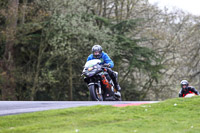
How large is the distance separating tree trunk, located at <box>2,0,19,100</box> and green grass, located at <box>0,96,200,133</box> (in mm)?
18458

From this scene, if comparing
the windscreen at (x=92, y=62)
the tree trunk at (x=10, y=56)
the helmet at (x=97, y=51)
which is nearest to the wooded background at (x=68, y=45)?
the tree trunk at (x=10, y=56)

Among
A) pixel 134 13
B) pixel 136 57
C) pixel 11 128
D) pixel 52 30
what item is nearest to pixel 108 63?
pixel 11 128

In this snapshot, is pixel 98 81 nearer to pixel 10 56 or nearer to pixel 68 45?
pixel 68 45

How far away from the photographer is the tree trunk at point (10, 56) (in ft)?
87.3

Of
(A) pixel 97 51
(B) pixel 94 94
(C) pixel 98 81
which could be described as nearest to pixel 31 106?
(B) pixel 94 94

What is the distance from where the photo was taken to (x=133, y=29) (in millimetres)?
31938

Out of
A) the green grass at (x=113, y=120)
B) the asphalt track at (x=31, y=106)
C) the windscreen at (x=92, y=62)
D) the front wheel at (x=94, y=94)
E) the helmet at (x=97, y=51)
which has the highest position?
the helmet at (x=97, y=51)

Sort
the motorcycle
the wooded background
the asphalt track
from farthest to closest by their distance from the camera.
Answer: the wooded background
the motorcycle
the asphalt track

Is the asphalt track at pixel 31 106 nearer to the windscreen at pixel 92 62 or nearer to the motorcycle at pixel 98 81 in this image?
the motorcycle at pixel 98 81

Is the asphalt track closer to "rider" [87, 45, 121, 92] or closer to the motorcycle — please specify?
the motorcycle

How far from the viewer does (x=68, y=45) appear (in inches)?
1121

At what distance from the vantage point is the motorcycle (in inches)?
513

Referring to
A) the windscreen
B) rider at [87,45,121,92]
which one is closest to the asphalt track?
the windscreen

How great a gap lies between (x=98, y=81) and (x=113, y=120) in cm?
566
